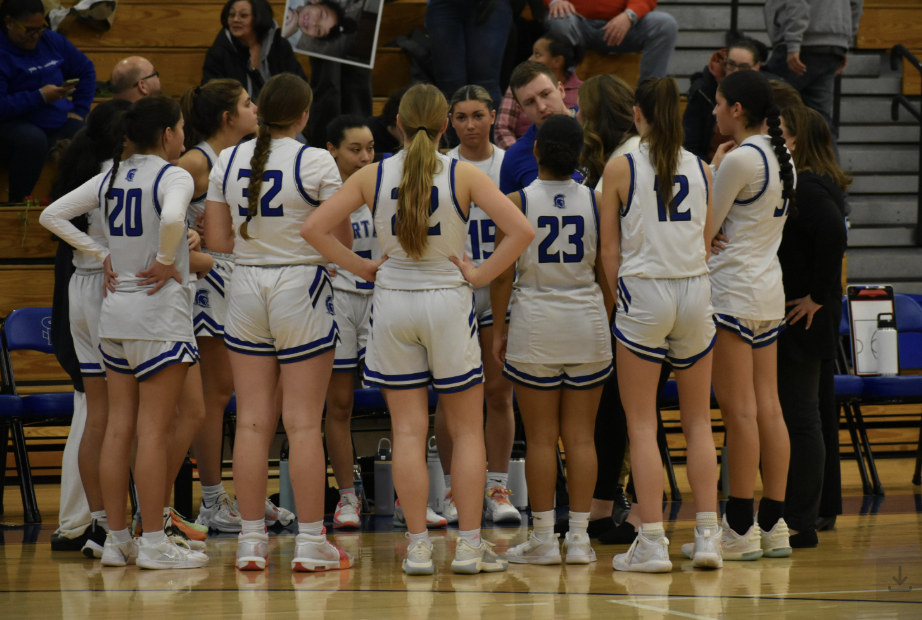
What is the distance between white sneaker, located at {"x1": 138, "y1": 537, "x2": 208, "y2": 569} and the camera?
142 inches

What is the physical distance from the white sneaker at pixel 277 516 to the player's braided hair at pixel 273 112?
150 cm

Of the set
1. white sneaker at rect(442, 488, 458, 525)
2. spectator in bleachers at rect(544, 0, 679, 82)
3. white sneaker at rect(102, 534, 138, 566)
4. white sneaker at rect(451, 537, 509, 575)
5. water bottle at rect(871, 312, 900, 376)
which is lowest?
white sneaker at rect(442, 488, 458, 525)

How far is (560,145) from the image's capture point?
3537 mm

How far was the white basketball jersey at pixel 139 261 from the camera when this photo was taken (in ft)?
11.7

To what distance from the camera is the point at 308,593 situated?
3.20 m

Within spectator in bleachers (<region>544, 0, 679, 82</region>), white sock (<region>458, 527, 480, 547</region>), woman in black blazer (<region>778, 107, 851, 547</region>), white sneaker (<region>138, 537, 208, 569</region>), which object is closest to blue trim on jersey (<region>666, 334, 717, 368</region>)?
woman in black blazer (<region>778, 107, 851, 547</region>)

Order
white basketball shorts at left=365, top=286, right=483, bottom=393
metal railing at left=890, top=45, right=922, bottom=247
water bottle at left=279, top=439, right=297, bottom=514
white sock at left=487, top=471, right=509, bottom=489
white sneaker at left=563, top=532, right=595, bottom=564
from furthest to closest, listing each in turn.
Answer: metal railing at left=890, top=45, right=922, bottom=247 < water bottle at left=279, top=439, right=297, bottom=514 < white sock at left=487, top=471, right=509, bottom=489 < white sneaker at left=563, top=532, right=595, bottom=564 < white basketball shorts at left=365, top=286, right=483, bottom=393

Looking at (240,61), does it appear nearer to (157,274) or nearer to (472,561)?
(157,274)

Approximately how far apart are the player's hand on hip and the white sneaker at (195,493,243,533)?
4.17ft

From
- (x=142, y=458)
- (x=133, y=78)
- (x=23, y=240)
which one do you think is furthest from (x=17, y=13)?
(x=142, y=458)

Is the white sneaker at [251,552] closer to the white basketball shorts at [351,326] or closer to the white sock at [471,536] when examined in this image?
the white sock at [471,536]

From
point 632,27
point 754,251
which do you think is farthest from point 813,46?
point 754,251

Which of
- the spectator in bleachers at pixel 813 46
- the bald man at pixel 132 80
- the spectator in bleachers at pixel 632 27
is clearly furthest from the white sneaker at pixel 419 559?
the spectator in bleachers at pixel 813 46

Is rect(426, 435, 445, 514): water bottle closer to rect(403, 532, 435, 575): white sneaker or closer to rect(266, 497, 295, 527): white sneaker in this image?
rect(266, 497, 295, 527): white sneaker
